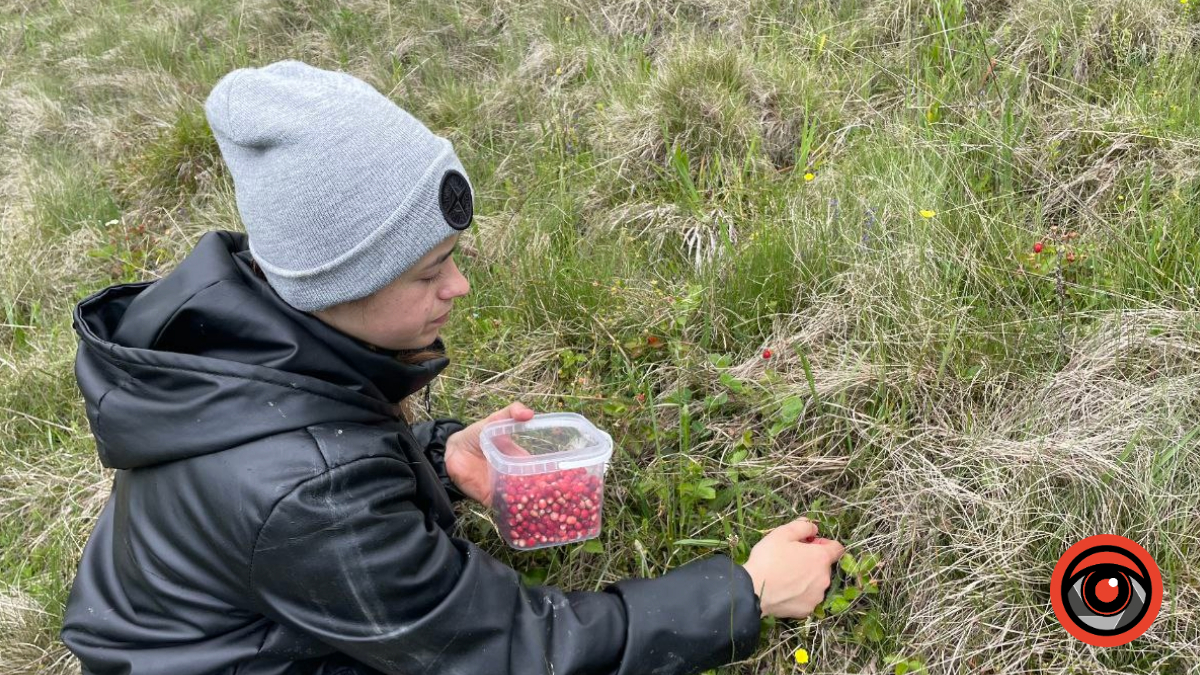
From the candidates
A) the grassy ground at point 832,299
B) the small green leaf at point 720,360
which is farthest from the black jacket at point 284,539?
the small green leaf at point 720,360

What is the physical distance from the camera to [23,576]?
311 centimetres

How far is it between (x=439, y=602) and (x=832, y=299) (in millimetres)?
1446

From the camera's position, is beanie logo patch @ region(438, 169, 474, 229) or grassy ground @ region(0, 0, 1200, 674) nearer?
beanie logo patch @ region(438, 169, 474, 229)

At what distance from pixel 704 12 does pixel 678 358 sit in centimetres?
224

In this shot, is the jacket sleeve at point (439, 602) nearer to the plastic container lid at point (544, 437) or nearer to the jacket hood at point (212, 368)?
the jacket hood at point (212, 368)

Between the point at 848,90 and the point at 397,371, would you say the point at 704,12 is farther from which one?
the point at 397,371

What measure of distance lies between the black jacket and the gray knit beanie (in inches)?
4.6

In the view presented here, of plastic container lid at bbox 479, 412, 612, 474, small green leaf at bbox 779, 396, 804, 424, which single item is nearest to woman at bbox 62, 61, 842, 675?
plastic container lid at bbox 479, 412, 612, 474

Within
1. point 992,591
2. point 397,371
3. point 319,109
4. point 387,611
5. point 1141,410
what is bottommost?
point 992,591

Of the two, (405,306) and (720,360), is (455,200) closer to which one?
(405,306)

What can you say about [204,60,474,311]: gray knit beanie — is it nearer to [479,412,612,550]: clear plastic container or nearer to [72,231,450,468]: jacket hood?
[72,231,450,468]: jacket hood

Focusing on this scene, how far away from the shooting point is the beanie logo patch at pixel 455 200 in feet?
6.78

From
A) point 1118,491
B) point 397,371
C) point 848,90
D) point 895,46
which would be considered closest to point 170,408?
point 397,371

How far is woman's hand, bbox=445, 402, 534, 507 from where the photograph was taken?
272 centimetres
